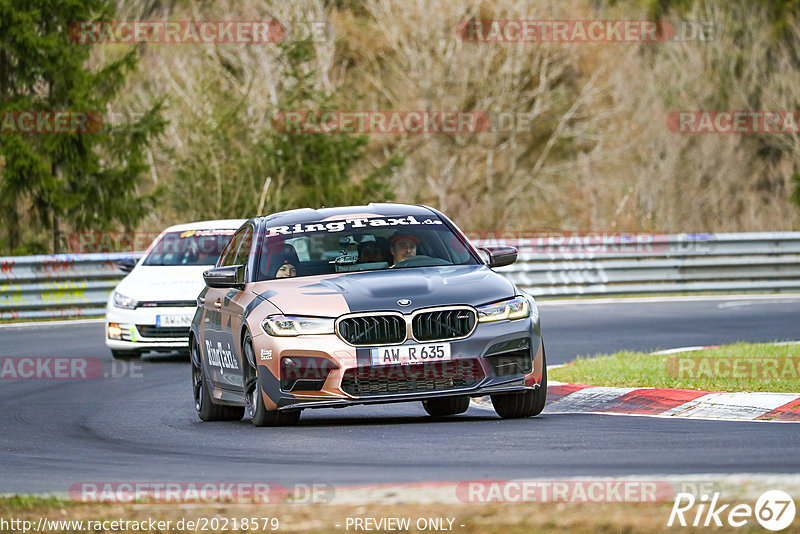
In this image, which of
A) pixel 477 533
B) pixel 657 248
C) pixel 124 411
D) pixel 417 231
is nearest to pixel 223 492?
pixel 477 533

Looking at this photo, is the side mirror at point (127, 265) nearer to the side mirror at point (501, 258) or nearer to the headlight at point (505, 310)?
the side mirror at point (501, 258)

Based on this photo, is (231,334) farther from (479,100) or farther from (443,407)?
(479,100)

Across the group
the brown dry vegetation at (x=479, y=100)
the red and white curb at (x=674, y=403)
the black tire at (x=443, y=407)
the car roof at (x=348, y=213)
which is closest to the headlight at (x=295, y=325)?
the car roof at (x=348, y=213)

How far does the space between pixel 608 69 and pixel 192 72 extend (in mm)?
13776

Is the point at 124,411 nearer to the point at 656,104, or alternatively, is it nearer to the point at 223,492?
the point at 223,492

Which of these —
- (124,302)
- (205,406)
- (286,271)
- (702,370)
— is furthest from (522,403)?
(124,302)

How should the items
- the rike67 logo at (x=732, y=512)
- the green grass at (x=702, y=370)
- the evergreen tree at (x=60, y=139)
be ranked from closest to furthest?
the rike67 logo at (x=732, y=512)
the green grass at (x=702, y=370)
the evergreen tree at (x=60, y=139)

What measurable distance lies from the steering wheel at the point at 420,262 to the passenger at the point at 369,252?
6.0 inches

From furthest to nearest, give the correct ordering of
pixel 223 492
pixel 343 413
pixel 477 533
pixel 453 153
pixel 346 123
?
1. pixel 453 153
2. pixel 346 123
3. pixel 343 413
4. pixel 223 492
5. pixel 477 533

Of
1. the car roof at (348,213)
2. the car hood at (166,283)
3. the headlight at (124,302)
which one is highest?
the car roof at (348,213)

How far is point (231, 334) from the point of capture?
10.5m

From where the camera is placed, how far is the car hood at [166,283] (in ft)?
54.1

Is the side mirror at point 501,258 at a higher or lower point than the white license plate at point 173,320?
higher

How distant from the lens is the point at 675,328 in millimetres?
19016
